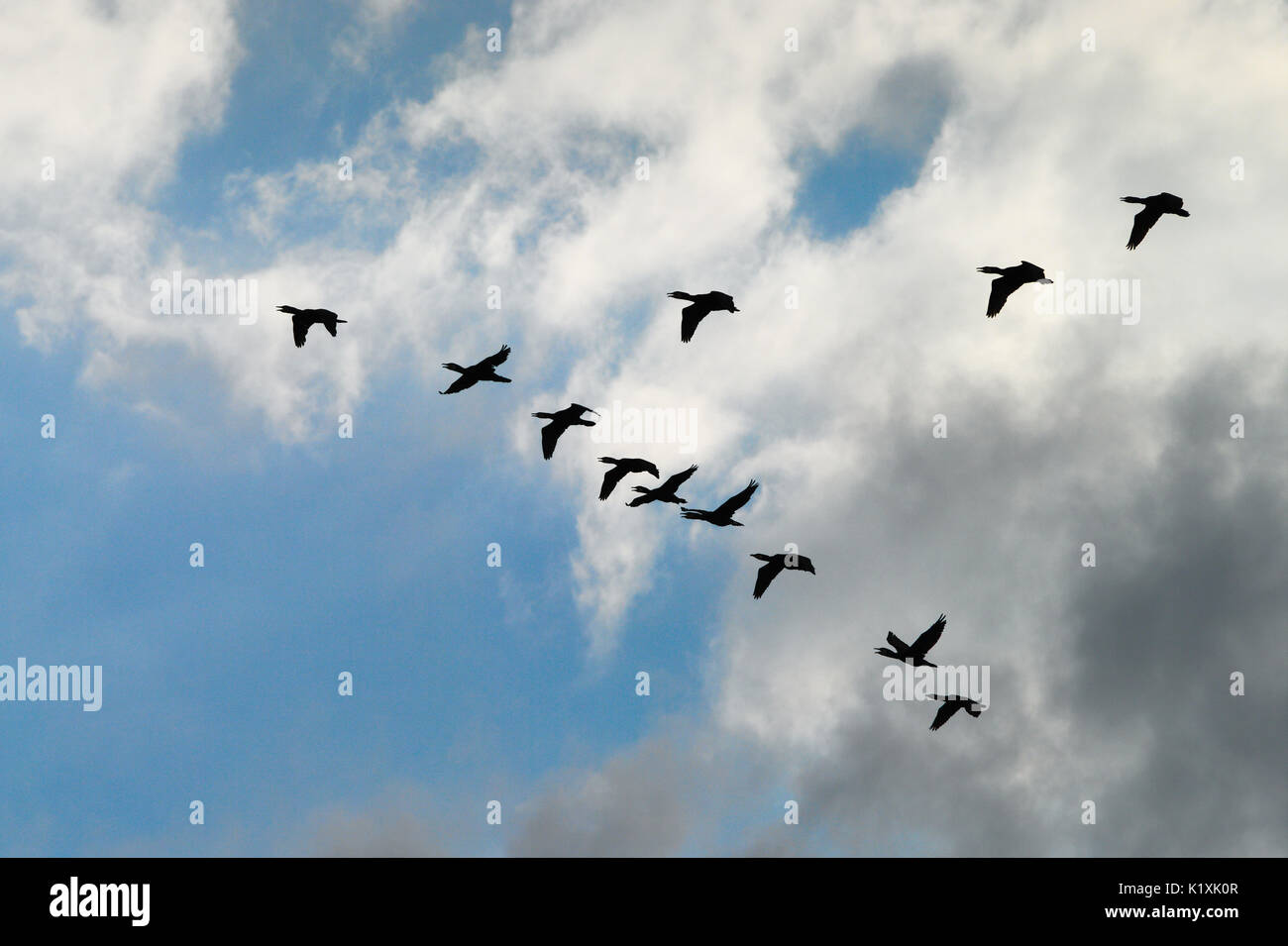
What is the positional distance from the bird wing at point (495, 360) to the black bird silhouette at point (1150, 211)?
68.7ft

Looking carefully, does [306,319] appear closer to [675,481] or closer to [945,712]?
[675,481]

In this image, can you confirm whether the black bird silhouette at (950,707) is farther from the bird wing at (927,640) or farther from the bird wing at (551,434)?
the bird wing at (551,434)

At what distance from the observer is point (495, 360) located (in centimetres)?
4144

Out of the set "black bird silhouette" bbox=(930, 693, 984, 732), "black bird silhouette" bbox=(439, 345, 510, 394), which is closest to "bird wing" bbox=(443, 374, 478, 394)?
"black bird silhouette" bbox=(439, 345, 510, 394)

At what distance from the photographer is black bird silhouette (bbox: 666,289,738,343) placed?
42031 millimetres

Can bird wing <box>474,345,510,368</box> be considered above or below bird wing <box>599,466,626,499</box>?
above

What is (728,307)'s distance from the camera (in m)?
Result: 42.3

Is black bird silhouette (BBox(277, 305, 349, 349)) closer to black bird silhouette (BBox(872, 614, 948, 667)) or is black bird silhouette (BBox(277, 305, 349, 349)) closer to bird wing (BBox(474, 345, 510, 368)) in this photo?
bird wing (BBox(474, 345, 510, 368))

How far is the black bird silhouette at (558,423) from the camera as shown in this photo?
43125mm

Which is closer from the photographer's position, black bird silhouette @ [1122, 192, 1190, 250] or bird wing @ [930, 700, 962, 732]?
black bird silhouette @ [1122, 192, 1190, 250]

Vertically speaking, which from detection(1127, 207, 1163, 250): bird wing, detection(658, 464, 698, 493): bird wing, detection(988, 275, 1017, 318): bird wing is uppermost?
detection(1127, 207, 1163, 250): bird wing

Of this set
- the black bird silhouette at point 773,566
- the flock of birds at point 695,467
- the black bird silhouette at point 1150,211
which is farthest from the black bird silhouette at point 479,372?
the black bird silhouette at point 1150,211
